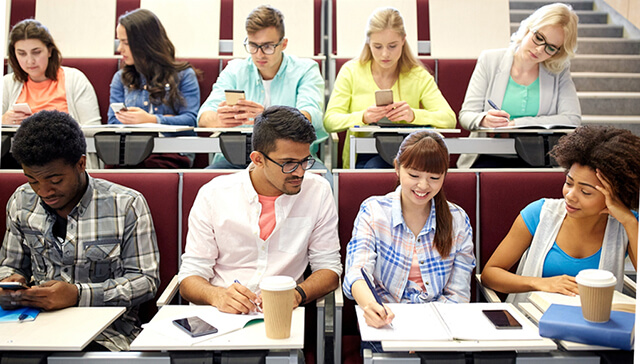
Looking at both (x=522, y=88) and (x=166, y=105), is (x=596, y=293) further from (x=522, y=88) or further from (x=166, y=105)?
(x=166, y=105)

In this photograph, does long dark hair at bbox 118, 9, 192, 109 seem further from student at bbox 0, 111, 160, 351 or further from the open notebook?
the open notebook

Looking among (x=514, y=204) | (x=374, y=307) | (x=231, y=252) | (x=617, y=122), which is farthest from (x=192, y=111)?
(x=617, y=122)

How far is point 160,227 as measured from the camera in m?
2.13

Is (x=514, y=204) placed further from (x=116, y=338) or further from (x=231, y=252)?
(x=116, y=338)

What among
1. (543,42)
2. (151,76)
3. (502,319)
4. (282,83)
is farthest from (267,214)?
(543,42)

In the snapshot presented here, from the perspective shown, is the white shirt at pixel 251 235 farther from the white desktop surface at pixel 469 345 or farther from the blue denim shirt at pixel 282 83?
the blue denim shirt at pixel 282 83

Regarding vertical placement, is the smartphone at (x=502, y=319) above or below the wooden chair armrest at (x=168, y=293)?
below

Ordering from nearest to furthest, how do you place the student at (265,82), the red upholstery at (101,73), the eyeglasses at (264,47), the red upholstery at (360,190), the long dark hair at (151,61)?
the red upholstery at (360,190), the student at (265,82), the eyeglasses at (264,47), the long dark hair at (151,61), the red upholstery at (101,73)

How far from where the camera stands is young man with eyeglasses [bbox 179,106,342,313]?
184cm

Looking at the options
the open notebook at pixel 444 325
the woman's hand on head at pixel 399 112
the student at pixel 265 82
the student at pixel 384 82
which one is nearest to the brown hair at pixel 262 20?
the student at pixel 265 82

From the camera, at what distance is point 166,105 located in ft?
9.52

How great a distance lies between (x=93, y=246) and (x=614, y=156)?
157cm

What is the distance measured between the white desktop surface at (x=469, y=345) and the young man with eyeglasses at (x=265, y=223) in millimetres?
492

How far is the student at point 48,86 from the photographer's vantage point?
2922mm
